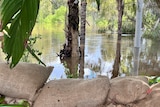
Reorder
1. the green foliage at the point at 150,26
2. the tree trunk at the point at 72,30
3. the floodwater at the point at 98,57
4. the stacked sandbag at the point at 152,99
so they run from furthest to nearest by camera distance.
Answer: the green foliage at the point at 150,26 → the tree trunk at the point at 72,30 → the floodwater at the point at 98,57 → the stacked sandbag at the point at 152,99

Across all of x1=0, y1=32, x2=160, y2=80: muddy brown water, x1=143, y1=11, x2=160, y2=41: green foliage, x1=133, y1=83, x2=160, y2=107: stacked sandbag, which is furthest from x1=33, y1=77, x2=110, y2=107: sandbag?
Result: x1=143, y1=11, x2=160, y2=41: green foliage

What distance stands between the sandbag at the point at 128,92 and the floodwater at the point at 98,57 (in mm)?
1987

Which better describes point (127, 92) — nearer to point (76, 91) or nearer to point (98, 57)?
point (76, 91)

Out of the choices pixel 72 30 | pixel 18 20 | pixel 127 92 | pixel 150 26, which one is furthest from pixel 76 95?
pixel 150 26

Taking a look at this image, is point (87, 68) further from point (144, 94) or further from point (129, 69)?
point (144, 94)

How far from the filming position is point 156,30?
7512mm

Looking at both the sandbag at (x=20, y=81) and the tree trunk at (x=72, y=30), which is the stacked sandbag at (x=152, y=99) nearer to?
the sandbag at (x=20, y=81)

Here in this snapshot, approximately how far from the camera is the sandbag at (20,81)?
1.27 meters

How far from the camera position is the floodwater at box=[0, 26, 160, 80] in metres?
3.96

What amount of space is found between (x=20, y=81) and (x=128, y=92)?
502 millimetres

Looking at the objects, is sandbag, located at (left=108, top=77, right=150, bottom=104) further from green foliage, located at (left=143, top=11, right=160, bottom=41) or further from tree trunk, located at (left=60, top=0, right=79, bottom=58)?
green foliage, located at (left=143, top=11, right=160, bottom=41)

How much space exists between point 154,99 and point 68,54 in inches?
142

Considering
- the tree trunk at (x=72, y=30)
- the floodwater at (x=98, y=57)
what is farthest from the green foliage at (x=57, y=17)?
the tree trunk at (x=72, y=30)

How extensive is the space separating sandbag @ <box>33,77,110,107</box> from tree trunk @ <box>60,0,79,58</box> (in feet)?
9.47
